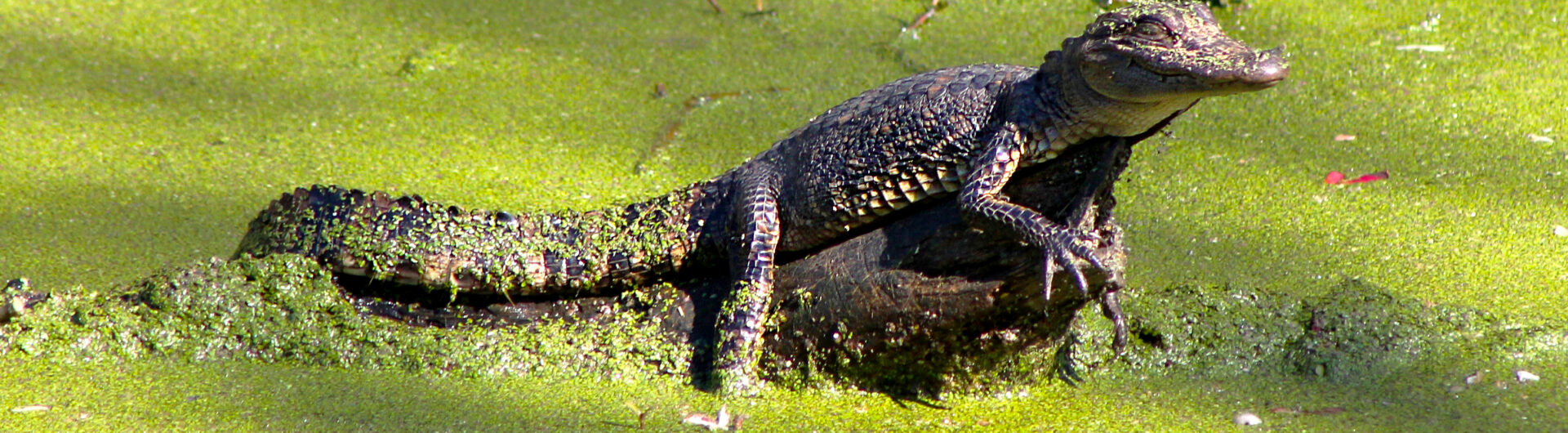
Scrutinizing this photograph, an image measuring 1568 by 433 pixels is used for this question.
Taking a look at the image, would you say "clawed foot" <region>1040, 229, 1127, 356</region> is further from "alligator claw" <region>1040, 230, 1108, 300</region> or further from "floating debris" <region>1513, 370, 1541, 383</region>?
"floating debris" <region>1513, 370, 1541, 383</region>

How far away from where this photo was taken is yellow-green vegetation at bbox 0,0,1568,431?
8.24ft

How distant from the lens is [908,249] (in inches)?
98.7

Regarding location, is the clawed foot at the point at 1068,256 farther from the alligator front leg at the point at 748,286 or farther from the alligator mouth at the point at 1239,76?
the alligator front leg at the point at 748,286

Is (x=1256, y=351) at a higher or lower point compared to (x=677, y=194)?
lower

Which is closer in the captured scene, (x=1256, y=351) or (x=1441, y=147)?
(x=1256, y=351)

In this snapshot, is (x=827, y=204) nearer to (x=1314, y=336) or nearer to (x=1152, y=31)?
(x=1152, y=31)

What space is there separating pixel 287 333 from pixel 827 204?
4.09ft

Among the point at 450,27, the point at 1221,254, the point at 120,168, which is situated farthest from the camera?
the point at 450,27

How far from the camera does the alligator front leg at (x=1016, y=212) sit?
7.52 ft

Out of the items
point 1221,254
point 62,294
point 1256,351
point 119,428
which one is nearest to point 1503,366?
point 1256,351

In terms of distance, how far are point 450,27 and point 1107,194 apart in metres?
3.06

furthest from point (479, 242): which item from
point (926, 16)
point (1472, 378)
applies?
point (926, 16)

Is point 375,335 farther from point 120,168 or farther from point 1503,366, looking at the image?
point 1503,366

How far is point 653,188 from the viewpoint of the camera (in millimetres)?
3721
